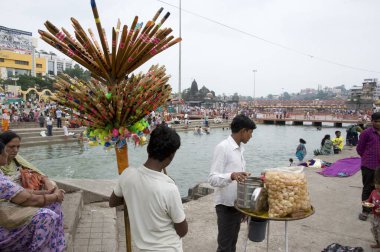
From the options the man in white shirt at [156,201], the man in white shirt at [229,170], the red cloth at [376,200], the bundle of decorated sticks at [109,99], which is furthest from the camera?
the red cloth at [376,200]

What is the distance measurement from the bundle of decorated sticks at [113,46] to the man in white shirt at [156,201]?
854mm

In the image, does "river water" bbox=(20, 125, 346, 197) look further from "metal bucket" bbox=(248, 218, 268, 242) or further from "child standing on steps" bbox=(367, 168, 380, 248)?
"metal bucket" bbox=(248, 218, 268, 242)

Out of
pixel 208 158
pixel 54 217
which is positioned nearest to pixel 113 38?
pixel 54 217

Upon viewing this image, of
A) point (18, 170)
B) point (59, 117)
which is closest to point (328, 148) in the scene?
point (18, 170)

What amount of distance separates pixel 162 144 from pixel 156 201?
0.35 m

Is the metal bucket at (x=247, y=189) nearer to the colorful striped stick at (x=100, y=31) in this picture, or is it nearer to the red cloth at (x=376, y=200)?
the colorful striped stick at (x=100, y=31)

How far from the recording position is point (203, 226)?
15.8ft

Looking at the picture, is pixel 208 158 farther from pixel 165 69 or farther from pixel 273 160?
pixel 165 69

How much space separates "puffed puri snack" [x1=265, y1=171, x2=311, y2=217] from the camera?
2502 millimetres

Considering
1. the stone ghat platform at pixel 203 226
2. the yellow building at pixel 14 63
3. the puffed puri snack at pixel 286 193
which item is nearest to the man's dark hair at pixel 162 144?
the puffed puri snack at pixel 286 193

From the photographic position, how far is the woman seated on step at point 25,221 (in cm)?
248

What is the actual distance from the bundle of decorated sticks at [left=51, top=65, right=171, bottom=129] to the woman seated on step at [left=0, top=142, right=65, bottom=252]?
80 centimetres

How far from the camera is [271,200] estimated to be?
256cm

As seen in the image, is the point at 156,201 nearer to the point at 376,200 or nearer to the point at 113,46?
the point at 113,46
